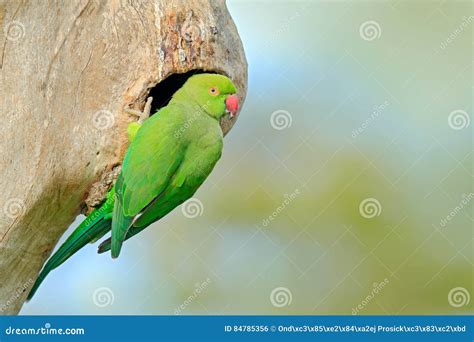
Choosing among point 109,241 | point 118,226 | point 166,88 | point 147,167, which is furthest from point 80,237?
point 166,88

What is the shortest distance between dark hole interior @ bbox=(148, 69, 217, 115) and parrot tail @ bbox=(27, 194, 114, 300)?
0.56 metres

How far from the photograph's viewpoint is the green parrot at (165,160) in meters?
3.36

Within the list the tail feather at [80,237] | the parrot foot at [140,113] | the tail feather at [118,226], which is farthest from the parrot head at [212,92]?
the tail feather at [80,237]

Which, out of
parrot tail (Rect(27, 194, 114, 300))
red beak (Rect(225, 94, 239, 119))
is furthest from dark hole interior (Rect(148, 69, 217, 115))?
parrot tail (Rect(27, 194, 114, 300))

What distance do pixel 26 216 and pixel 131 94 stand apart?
2.47 ft

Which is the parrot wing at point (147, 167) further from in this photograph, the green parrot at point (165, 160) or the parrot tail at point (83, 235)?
the parrot tail at point (83, 235)

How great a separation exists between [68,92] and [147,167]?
543mm

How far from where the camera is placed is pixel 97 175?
359 centimetres

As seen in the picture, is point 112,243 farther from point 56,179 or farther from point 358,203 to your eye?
point 358,203

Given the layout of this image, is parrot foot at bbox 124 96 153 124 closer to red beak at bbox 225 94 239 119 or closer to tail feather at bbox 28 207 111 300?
red beak at bbox 225 94 239 119

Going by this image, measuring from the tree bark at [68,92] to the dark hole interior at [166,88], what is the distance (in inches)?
4.0
